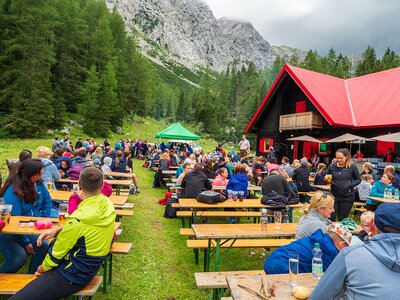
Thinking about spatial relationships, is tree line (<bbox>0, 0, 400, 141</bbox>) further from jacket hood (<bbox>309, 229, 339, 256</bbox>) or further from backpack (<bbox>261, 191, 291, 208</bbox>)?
jacket hood (<bbox>309, 229, 339, 256</bbox>)

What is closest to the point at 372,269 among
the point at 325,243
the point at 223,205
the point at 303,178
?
the point at 325,243

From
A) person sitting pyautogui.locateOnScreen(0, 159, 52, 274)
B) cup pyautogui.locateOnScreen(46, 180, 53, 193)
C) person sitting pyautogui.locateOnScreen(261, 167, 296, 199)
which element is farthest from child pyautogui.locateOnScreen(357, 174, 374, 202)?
person sitting pyautogui.locateOnScreen(0, 159, 52, 274)

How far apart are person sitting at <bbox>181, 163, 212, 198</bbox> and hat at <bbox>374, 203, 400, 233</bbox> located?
5.48 metres

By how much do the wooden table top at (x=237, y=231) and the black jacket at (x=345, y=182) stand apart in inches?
88.0

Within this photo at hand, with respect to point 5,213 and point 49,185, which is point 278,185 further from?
point 5,213

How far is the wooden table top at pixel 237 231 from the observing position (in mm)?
4160

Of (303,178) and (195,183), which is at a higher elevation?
(195,183)

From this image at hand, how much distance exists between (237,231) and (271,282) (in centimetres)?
174

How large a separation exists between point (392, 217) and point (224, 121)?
64786mm

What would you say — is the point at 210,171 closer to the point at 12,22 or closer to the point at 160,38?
the point at 12,22

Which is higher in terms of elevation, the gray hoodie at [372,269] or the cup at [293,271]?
the gray hoodie at [372,269]

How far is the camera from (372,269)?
1.74 m

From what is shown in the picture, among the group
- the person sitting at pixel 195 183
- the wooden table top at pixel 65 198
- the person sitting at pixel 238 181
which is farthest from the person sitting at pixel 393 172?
the wooden table top at pixel 65 198

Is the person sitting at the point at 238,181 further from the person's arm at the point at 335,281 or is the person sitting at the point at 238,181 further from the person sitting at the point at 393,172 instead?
the person's arm at the point at 335,281
